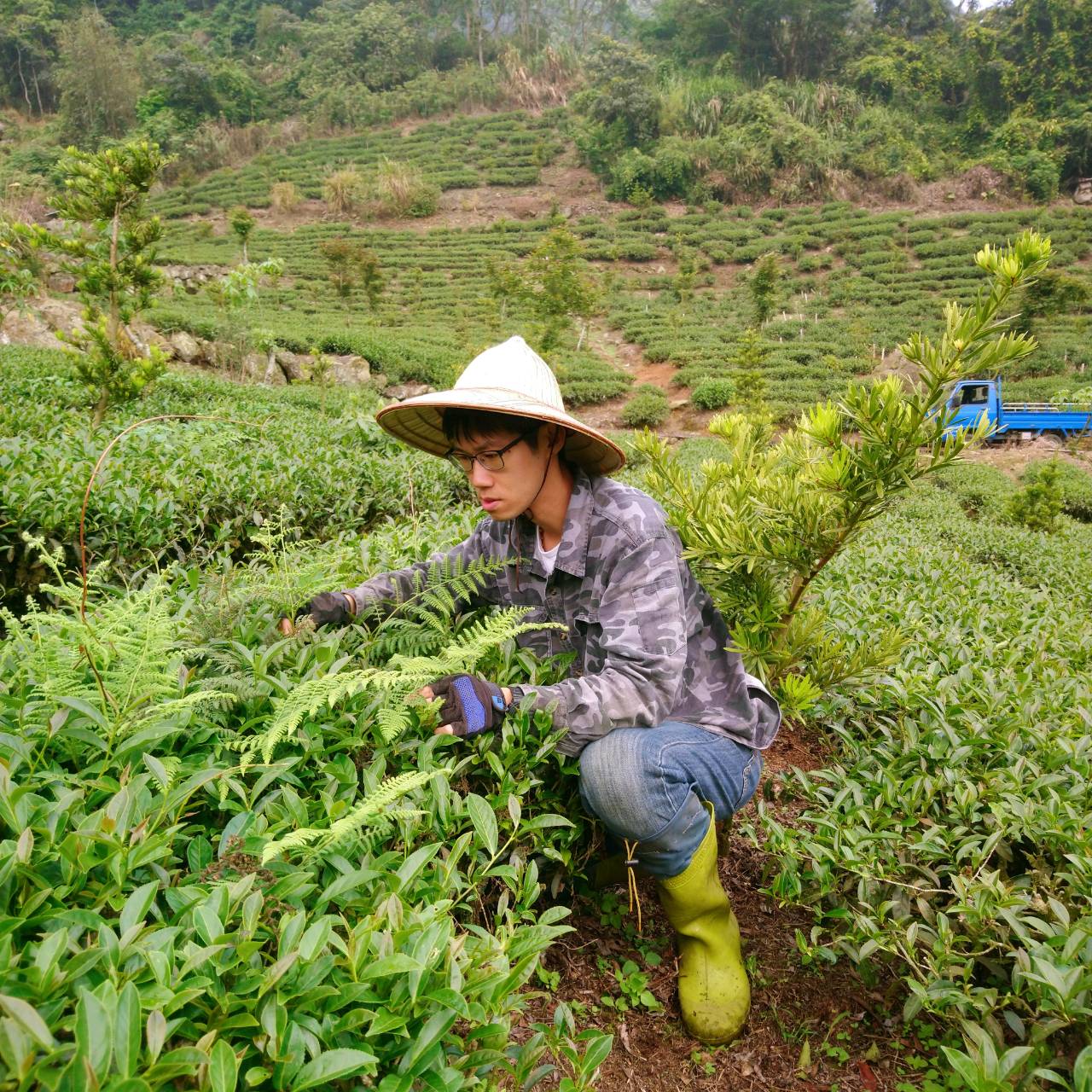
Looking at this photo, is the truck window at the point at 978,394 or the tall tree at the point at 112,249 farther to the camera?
the truck window at the point at 978,394

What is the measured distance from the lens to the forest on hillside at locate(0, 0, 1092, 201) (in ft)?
115

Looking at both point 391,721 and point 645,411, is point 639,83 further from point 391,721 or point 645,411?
point 391,721

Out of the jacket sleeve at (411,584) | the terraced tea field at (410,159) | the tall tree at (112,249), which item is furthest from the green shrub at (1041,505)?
the terraced tea field at (410,159)

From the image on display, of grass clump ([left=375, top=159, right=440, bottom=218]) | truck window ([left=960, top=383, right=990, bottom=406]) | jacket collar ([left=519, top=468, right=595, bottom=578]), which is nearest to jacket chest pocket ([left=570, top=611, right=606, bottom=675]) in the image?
jacket collar ([left=519, top=468, right=595, bottom=578])

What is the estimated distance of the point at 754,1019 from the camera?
158 centimetres

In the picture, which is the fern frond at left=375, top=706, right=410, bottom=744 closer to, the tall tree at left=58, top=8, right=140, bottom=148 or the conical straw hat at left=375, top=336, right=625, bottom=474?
the conical straw hat at left=375, top=336, right=625, bottom=474

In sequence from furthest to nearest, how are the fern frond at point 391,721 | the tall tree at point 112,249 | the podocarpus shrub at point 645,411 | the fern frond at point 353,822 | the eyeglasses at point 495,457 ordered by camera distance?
the podocarpus shrub at point 645,411 → the tall tree at point 112,249 → the eyeglasses at point 495,457 → the fern frond at point 391,721 → the fern frond at point 353,822

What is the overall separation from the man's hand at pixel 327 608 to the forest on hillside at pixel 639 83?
33.5 metres

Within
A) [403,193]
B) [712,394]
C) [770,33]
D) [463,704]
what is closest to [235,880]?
[463,704]

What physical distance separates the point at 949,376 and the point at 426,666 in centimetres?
123

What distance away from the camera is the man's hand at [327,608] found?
1628 mm

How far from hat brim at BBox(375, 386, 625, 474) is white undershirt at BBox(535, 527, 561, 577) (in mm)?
233

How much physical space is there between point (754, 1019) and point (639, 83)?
46657 mm

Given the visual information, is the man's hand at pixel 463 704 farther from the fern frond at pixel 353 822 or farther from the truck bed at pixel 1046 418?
the truck bed at pixel 1046 418
